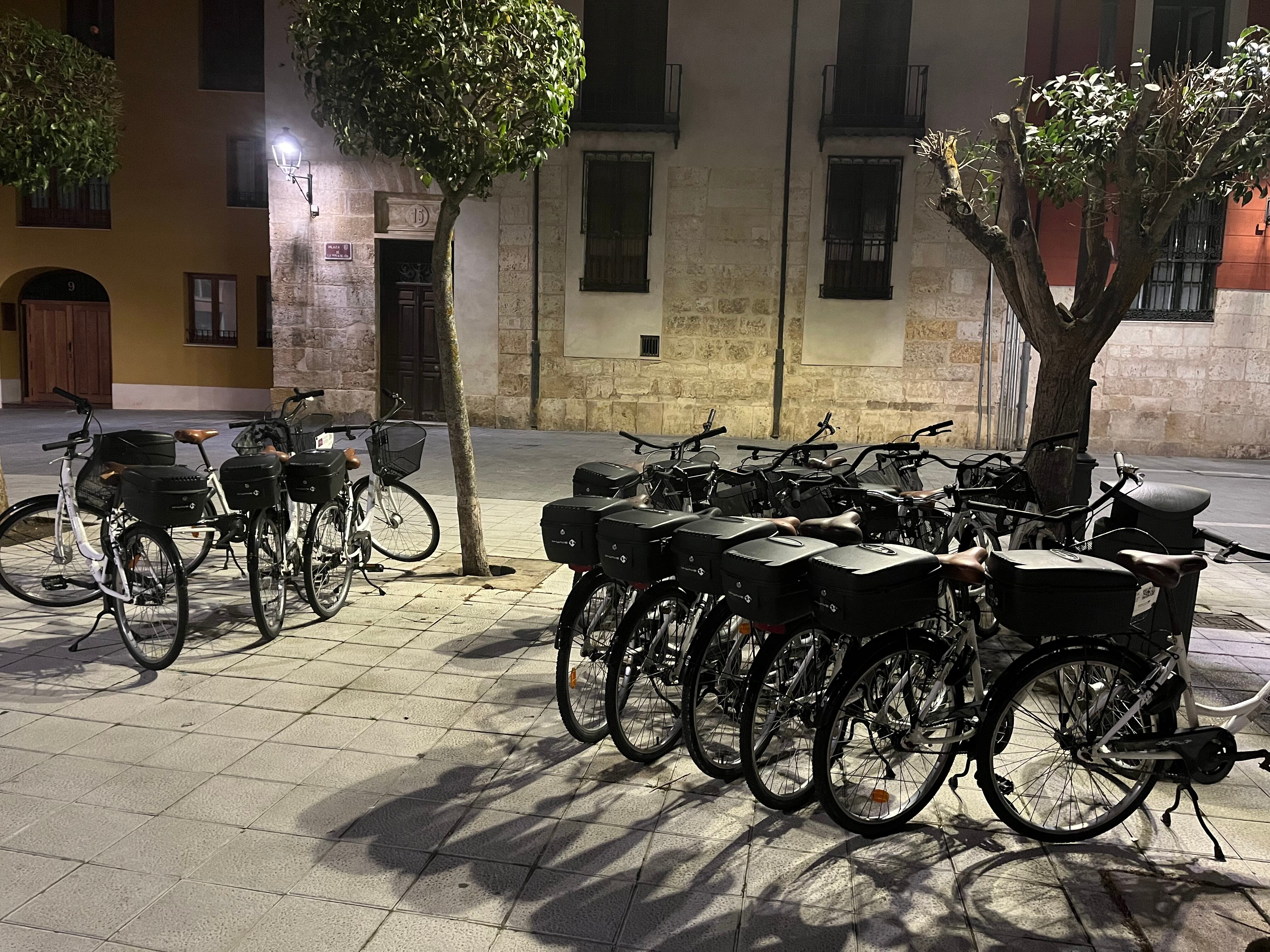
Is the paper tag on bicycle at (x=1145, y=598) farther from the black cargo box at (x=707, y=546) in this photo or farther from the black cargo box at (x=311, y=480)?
the black cargo box at (x=311, y=480)

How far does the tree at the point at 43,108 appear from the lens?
305 inches

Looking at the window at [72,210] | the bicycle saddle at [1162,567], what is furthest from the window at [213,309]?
the bicycle saddle at [1162,567]

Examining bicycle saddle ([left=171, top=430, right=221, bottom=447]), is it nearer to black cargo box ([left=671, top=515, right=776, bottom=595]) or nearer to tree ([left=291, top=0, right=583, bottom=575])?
tree ([left=291, top=0, right=583, bottom=575])

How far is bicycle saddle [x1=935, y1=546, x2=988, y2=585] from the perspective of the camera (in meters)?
3.06

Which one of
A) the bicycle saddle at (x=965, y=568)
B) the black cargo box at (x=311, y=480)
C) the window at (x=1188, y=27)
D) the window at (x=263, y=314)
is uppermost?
the window at (x=1188, y=27)

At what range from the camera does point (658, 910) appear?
2742mm

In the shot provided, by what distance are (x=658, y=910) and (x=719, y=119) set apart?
553 inches

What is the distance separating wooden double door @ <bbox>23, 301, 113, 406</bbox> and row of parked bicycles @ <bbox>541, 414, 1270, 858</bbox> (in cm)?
1818

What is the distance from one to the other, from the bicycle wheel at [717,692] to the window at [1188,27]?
14.5 metres

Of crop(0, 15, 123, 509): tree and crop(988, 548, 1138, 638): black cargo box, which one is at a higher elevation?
crop(0, 15, 123, 509): tree

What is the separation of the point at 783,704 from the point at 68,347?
19775 mm

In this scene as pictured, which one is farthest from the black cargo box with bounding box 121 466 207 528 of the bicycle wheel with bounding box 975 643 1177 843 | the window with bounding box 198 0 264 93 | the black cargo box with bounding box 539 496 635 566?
the window with bounding box 198 0 264 93

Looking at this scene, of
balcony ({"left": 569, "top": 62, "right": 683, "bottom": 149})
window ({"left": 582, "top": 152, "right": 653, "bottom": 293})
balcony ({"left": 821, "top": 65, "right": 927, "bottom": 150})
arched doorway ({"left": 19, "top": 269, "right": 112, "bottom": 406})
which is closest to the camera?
balcony ({"left": 821, "top": 65, "right": 927, "bottom": 150})

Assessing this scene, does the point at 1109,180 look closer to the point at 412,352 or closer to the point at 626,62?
the point at 626,62
